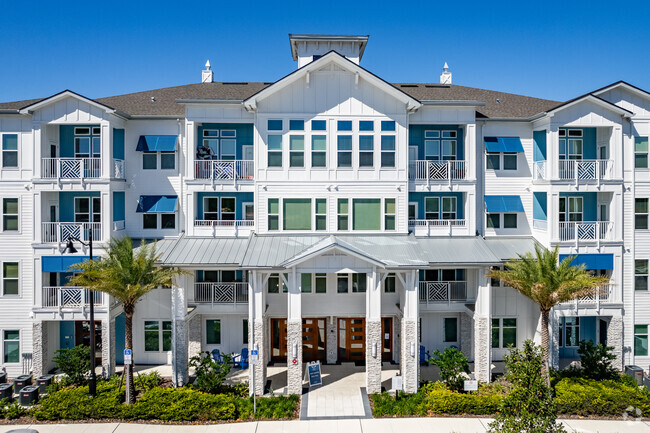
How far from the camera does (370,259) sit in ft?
67.7

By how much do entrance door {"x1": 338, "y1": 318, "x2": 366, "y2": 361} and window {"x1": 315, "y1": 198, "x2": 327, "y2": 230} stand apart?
4.90 m

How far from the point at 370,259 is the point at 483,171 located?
329 inches

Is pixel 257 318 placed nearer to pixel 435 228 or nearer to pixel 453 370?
pixel 453 370

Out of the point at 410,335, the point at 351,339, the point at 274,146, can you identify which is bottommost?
the point at 351,339

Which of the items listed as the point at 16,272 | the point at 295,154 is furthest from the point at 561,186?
the point at 16,272

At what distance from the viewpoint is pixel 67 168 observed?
23.0m

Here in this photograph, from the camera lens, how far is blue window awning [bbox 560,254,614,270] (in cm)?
2361

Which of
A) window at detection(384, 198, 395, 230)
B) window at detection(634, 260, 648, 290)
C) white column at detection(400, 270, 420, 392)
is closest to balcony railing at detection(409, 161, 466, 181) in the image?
window at detection(384, 198, 395, 230)

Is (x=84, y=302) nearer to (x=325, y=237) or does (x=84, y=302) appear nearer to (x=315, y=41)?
(x=325, y=237)

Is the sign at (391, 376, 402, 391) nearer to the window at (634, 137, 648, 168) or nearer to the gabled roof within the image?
the gabled roof

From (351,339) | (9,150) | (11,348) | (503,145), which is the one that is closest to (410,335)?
(351,339)

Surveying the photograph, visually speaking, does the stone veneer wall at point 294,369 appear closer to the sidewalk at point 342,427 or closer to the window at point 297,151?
the sidewalk at point 342,427

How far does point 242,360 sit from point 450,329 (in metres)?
10.2

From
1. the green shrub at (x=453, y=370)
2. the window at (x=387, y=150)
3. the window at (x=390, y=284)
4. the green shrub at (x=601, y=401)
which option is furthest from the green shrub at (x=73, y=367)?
the green shrub at (x=601, y=401)
